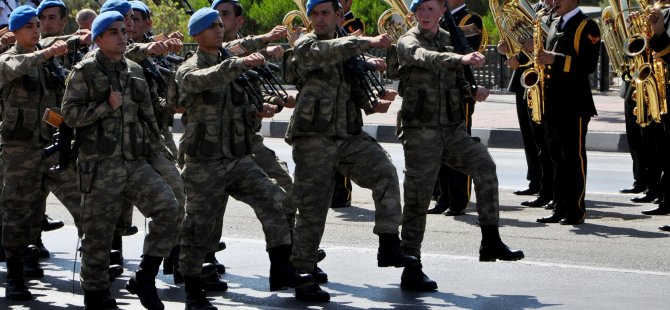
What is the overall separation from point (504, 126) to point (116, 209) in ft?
39.7

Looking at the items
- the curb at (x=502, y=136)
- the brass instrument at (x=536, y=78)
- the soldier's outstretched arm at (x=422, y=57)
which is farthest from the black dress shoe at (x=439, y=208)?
the curb at (x=502, y=136)

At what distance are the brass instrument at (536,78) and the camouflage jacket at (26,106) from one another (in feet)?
13.2

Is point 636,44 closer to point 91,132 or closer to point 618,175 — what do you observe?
point 618,175

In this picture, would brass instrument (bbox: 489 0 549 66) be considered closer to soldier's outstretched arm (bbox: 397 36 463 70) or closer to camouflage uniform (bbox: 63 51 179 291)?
soldier's outstretched arm (bbox: 397 36 463 70)

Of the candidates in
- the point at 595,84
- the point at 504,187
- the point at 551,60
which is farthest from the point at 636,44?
the point at 595,84

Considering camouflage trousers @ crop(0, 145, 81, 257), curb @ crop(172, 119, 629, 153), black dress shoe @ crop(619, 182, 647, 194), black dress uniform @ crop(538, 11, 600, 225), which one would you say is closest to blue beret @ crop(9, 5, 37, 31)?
camouflage trousers @ crop(0, 145, 81, 257)

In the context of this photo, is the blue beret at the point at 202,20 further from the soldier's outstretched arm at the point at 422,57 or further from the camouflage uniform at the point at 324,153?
the soldier's outstretched arm at the point at 422,57

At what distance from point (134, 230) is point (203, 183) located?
6.65ft

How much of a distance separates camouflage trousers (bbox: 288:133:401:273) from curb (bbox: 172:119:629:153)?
32.4ft

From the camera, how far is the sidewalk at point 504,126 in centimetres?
1914

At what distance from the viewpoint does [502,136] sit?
20.0 meters

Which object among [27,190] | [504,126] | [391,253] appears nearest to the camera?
[391,253]

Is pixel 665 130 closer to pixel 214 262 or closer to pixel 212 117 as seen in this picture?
pixel 214 262

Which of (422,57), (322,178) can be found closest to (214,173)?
(322,178)
